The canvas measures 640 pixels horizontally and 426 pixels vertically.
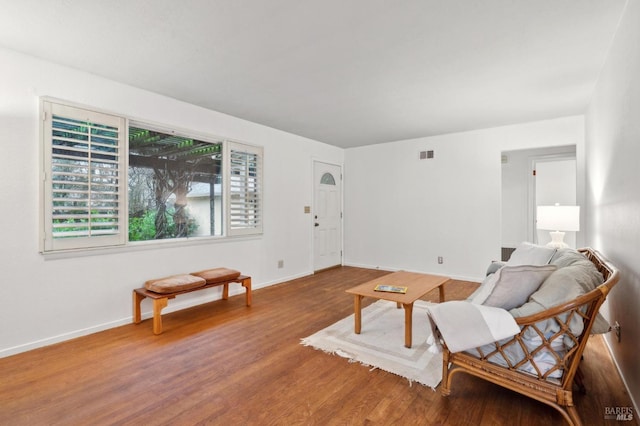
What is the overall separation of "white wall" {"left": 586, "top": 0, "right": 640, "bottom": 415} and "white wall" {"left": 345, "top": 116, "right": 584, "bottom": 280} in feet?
6.39

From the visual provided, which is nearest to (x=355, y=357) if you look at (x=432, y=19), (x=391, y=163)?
(x=432, y=19)

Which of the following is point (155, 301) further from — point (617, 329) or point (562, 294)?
point (617, 329)

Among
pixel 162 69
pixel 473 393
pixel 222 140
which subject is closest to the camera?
pixel 473 393

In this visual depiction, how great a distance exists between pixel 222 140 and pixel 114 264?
1975mm

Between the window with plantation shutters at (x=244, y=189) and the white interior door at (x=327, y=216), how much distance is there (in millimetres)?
1377

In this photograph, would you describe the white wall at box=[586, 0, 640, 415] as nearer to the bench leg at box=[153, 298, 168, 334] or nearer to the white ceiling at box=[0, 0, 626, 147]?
the white ceiling at box=[0, 0, 626, 147]

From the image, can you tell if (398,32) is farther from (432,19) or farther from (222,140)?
(222,140)

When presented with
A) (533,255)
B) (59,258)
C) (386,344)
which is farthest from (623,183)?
(59,258)

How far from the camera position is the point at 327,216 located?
6.14 metres

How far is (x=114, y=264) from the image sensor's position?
319 centimetres

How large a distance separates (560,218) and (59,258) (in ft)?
17.0

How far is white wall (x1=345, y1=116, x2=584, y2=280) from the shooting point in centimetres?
488

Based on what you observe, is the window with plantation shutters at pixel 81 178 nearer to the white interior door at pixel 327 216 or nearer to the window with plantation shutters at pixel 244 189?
the window with plantation shutters at pixel 244 189
